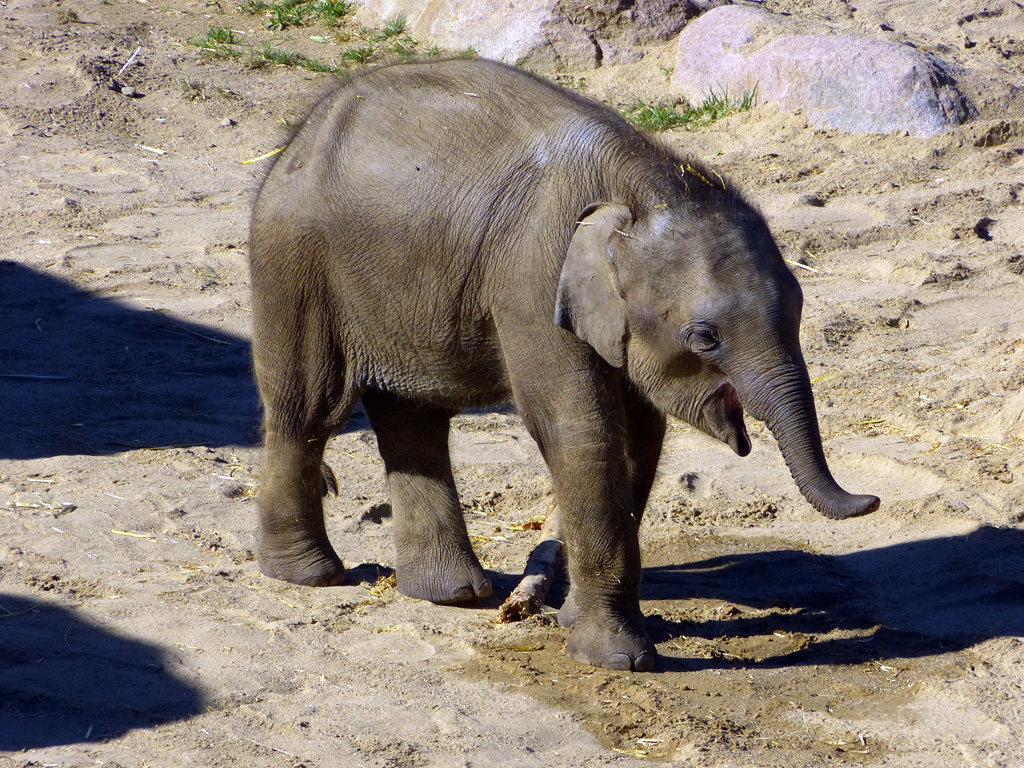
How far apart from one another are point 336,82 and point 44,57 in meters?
7.35

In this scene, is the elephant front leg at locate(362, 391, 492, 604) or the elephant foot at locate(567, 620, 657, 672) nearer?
the elephant foot at locate(567, 620, 657, 672)

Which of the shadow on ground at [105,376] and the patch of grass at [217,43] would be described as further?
the patch of grass at [217,43]

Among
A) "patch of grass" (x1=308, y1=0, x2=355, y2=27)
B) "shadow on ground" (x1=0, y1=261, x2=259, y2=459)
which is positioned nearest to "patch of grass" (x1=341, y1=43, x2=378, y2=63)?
"patch of grass" (x1=308, y1=0, x2=355, y2=27)

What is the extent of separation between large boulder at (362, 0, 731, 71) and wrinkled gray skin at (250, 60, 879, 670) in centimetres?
649

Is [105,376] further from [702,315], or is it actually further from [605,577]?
[702,315]

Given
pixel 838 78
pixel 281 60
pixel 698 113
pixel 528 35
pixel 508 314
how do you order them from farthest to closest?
pixel 281 60 → pixel 528 35 → pixel 698 113 → pixel 838 78 → pixel 508 314

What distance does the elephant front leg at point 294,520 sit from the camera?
16.3ft

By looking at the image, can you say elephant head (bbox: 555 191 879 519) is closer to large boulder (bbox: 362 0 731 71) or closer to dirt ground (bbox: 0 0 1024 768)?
dirt ground (bbox: 0 0 1024 768)

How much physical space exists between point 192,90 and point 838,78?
5.56 m

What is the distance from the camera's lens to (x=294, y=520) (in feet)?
16.3

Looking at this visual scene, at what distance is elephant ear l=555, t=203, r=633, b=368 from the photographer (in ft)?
13.0

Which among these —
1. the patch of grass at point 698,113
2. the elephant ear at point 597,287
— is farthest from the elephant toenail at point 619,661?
the patch of grass at point 698,113

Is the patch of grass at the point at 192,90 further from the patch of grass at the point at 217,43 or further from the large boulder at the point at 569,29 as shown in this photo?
the large boulder at the point at 569,29

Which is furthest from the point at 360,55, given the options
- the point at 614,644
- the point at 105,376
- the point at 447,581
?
the point at 614,644
